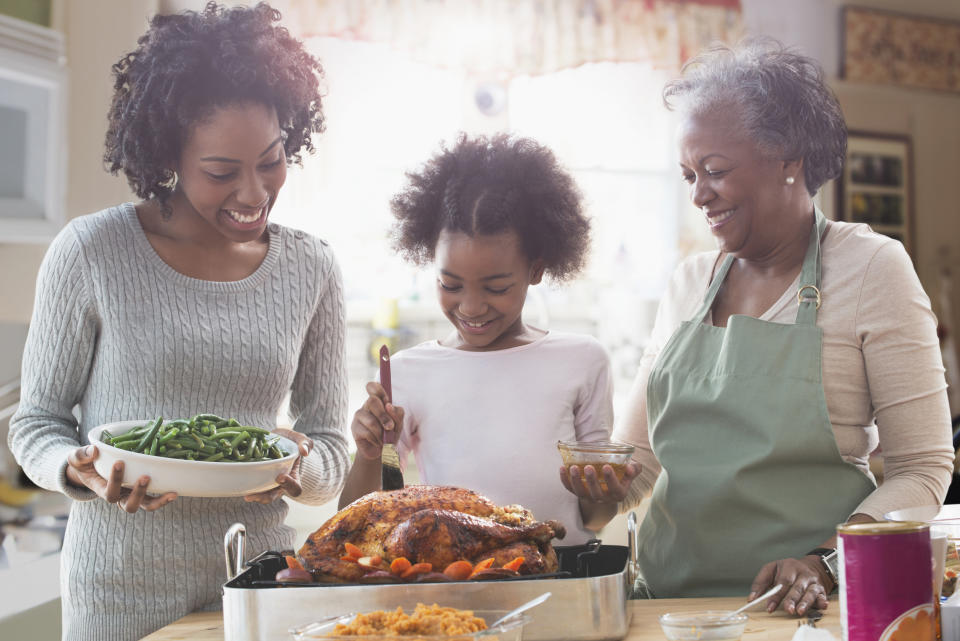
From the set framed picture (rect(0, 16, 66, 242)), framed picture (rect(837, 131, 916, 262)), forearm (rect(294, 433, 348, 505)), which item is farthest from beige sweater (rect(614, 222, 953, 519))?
framed picture (rect(837, 131, 916, 262))

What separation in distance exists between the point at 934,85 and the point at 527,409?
13.4 feet

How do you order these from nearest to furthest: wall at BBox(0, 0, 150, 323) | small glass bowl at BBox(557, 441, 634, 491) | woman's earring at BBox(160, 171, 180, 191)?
1. small glass bowl at BBox(557, 441, 634, 491)
2. woman's earring at BBox(160, 171, 180, 191)
3. wall at BBox(0, 0, 150, 323)

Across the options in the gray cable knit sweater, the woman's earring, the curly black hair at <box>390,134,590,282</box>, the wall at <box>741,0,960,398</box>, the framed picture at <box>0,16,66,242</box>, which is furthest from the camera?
the wall at <box>741,0,960,398</box>

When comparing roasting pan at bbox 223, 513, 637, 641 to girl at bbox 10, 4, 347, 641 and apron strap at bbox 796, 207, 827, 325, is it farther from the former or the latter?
apron strap at bbox 796, 207, 827, 325

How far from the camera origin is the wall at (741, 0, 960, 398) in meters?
4.45

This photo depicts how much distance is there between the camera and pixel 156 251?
1511 mm

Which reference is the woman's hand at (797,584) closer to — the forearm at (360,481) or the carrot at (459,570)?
the carrot at (459,570)

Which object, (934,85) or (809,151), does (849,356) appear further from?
(934,85)

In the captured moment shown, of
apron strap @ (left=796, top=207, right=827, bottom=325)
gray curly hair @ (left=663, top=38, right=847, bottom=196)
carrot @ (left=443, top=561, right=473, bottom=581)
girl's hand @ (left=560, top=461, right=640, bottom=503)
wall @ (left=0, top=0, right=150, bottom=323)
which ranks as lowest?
carrot @ (left=443, top=561, right=473, bottom=581)

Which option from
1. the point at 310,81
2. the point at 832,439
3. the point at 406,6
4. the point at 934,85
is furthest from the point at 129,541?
the point at 934,85

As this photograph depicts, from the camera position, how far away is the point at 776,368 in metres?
1.40

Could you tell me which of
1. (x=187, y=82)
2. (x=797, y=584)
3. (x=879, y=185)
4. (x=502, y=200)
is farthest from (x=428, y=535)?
(x=879, y=185)

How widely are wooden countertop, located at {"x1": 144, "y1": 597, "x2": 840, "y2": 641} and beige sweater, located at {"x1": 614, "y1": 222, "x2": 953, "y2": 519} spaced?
0.22 meters

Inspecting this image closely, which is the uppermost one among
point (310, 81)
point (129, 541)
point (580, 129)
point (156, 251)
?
point (580, 129)
